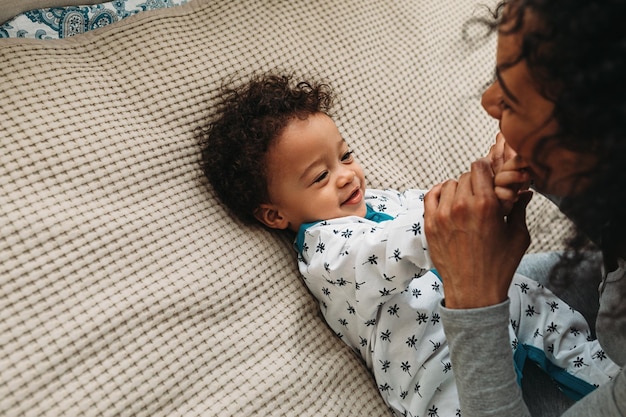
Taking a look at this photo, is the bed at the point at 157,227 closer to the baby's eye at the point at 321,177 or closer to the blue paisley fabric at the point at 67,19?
the blue paisley fabric at the point at 67,19

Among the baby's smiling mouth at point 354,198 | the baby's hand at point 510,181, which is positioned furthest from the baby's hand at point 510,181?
the baby's smiling mouth at point 354,198

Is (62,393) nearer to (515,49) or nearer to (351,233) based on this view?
(351,233)

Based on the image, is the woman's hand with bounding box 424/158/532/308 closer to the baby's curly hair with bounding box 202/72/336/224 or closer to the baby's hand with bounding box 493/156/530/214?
the baby's hand with bounding box 493/156/530/214

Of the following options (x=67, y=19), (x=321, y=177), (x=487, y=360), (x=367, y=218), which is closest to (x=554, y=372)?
(x=487, y=360)

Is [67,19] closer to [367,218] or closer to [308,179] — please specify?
[308,179]

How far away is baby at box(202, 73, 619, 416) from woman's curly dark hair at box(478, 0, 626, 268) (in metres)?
0.30

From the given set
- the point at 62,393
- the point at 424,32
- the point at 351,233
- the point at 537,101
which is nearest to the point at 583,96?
the point at 537,101

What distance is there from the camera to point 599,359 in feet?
3.31

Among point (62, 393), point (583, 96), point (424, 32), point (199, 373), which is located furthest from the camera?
point (424, 32)

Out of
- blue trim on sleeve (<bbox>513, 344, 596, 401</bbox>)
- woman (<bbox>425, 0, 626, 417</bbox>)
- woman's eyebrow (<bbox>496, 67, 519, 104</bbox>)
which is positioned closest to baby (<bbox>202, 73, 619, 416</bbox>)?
blue trim on sleeve (<bbox>513, 344, 596, 401</bbox>)

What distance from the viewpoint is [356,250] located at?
98 centimetres

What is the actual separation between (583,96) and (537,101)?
0.06 m

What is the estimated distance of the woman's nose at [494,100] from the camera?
0.72 meters

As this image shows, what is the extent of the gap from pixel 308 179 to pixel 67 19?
1.99 feet
